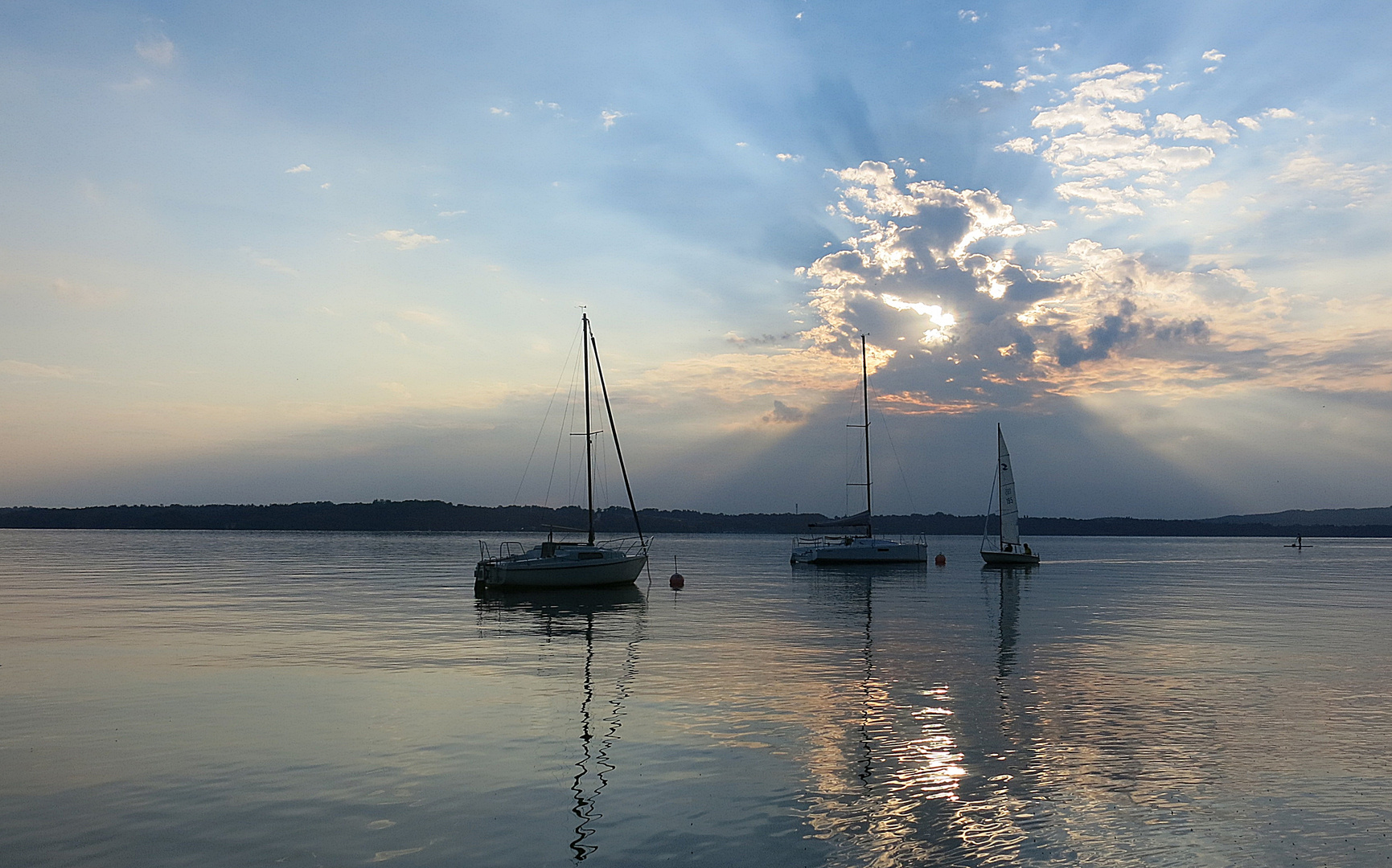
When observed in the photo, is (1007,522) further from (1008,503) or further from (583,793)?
(583,793)

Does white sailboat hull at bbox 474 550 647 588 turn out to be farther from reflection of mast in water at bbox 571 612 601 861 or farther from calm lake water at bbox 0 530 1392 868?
reflection of mast in water at bbox 571 612 601 861

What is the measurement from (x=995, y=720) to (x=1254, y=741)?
4.50 metres

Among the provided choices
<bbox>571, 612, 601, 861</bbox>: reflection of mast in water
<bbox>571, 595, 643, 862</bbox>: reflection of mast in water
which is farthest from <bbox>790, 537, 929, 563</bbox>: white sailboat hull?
<bbox>571, 612, 601, 861</bbox>: reflection of mast in water

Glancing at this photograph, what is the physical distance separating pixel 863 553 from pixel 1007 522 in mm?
14956

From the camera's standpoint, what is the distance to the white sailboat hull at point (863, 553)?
93.0 meters

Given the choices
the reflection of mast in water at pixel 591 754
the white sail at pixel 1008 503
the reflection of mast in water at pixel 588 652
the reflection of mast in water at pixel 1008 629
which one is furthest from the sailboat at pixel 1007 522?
the reflection of mast in water at pixel 591 754

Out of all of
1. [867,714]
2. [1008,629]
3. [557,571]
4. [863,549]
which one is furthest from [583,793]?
[863,549]

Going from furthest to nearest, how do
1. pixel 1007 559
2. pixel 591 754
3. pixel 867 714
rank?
pixel 1007 559
pixel 867 714
pixel 591 754

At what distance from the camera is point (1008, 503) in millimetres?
95562

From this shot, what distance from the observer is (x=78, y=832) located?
12031mm

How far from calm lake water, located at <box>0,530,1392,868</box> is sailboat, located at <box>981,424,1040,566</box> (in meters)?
54.5

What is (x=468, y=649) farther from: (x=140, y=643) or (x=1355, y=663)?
(x=1355, y=663)

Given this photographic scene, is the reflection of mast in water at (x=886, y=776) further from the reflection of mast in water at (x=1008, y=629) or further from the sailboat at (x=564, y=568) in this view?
the sailboat at (x=564, y=568)

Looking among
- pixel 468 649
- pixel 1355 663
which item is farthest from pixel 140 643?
pixel 1355 663
